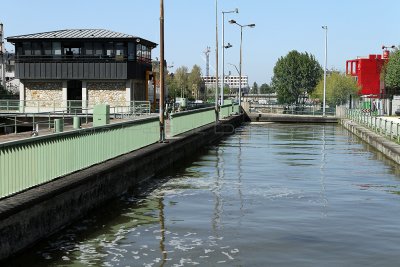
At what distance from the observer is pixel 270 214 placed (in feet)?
48.2

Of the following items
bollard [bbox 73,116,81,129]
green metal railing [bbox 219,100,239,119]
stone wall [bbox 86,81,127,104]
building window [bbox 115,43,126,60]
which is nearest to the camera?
bollard [bbox 73,116,81,129]

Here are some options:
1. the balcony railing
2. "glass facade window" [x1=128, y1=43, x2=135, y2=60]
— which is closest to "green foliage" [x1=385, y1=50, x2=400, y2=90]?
the balcony railing

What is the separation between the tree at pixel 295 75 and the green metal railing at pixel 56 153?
122402mm

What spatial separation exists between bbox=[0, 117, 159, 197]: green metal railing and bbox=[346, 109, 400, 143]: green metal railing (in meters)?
17.0

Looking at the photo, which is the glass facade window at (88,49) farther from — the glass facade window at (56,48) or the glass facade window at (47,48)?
the glass facade window at (47,48)

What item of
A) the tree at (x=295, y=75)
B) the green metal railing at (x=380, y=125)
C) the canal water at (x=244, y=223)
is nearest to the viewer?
the canal water at (x=244, y=223)

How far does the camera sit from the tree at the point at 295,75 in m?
141

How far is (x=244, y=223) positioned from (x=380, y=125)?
27425 millimetres

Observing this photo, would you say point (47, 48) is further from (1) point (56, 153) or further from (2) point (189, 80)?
(2) point (189, 80)

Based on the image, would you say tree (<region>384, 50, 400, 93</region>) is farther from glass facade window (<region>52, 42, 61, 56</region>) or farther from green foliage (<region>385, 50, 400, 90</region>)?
glass facade window (<region>52, 42, 61, 56</region>)

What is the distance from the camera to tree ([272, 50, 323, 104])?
140750 millimetres

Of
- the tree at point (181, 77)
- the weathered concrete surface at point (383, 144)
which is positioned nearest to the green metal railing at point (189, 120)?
the weathered concrete surface at point (383, 144)

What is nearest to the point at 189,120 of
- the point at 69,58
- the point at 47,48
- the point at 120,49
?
the point at 120,49

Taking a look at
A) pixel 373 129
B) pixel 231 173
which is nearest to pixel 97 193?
pixel 231 173
